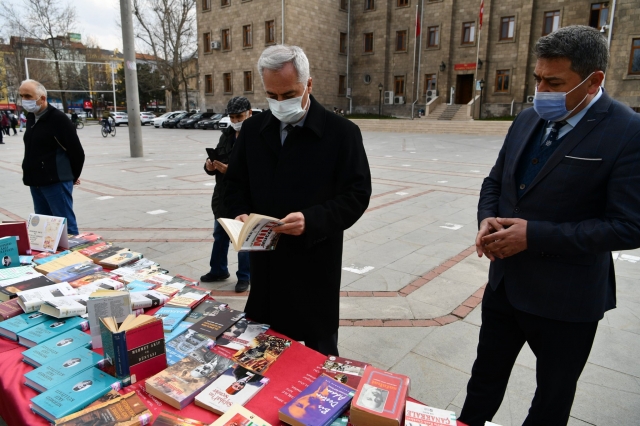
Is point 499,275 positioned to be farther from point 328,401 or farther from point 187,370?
point 187,370

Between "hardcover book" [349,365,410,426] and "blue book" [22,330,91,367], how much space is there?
131 cm

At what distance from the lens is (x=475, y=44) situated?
3206 cm

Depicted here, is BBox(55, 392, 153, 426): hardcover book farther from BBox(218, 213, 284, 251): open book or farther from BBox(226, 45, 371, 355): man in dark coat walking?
BBox(226, 45, 371, 355): man in dark coat walking

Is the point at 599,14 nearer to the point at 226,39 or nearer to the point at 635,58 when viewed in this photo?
the point at 635,58

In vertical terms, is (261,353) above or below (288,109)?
below

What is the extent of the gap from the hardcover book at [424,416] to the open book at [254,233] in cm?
88

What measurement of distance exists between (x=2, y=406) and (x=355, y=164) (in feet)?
6.27

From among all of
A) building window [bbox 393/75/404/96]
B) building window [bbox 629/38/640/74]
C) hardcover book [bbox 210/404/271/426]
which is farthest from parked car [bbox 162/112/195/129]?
hardcover book [bbox 210/404/271/426]

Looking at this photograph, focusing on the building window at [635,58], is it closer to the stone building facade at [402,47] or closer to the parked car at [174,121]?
the stone building facade at [402,47]

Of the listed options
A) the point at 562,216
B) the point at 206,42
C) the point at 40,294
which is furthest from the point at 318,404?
the point at 206,42

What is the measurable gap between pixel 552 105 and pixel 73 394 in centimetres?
223

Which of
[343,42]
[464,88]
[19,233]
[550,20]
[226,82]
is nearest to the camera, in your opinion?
[19,233]

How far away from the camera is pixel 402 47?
35.9 metres

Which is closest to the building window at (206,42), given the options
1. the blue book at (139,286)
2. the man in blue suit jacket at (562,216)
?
the blue book at (139,286)
